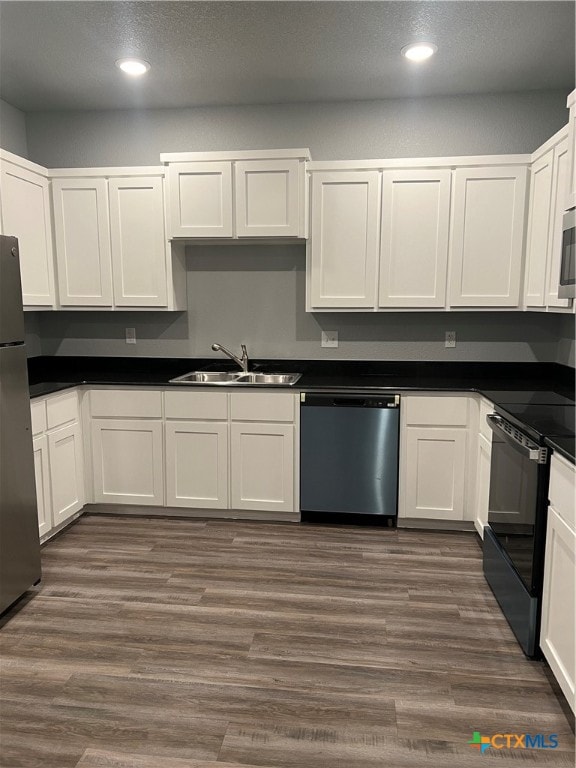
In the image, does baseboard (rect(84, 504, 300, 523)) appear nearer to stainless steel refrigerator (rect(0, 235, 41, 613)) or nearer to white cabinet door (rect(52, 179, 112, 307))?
stainless steel refrigerator (rect(0, 235, 41, 613))

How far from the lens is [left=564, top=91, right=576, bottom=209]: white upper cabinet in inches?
99.7

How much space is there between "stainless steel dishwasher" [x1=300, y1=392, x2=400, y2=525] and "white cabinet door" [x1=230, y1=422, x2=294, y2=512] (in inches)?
3.8

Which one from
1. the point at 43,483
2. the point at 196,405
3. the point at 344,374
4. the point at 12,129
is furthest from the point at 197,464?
the point at 12,129

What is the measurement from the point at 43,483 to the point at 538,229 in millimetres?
3184

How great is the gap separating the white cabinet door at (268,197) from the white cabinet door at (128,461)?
1.42 meters

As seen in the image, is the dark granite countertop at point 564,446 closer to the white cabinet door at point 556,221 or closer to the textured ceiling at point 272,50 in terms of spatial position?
the white cabinet door at point 556,221

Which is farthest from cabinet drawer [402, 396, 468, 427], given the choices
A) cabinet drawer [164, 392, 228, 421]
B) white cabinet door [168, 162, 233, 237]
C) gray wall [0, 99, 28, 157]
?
gray wall [0, 99, 28, 157]

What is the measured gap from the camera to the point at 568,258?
253 centimetres

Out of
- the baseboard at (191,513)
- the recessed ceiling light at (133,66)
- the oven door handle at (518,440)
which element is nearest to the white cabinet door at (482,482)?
the oven door handle at (518,440)

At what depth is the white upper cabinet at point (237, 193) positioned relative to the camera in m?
3.51

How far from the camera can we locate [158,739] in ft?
6.07

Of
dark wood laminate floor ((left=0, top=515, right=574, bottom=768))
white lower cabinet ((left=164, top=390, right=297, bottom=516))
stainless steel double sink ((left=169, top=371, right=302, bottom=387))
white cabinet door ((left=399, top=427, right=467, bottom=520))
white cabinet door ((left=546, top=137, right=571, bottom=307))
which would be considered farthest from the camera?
stainless steel double sink ((left=169, top=371, right=302, bottom=387))

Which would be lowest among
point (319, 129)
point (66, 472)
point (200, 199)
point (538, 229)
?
point (66, 472)

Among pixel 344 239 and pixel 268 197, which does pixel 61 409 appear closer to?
pixel 268 197
